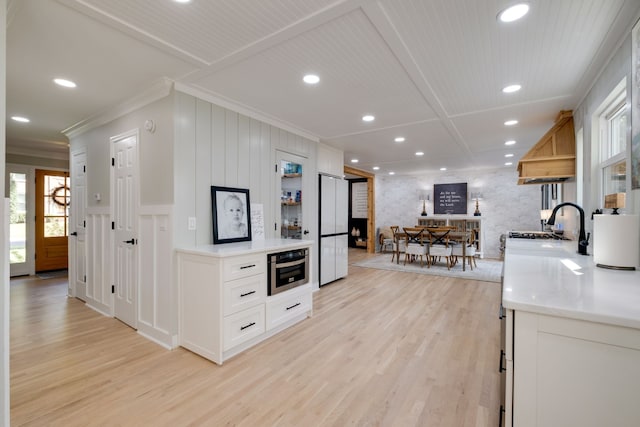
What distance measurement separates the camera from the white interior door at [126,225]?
3.01 meters

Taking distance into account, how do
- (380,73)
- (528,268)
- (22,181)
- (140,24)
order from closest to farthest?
1. (528,268)
2. (140,24)
3. (380,73)
4. (22,181)

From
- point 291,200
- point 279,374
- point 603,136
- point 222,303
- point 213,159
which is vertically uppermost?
point 603,136

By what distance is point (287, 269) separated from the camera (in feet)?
9.88

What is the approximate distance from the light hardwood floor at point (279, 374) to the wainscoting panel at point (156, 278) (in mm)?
156

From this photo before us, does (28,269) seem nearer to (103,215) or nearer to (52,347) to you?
(103,215)

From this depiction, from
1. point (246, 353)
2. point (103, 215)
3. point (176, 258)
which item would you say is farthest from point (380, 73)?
point (103, 215)

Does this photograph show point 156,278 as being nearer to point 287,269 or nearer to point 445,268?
point 287,269

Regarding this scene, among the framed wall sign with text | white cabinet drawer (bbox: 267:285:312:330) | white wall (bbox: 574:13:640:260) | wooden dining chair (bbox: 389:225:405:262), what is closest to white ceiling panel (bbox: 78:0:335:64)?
white wall (bbox: 574:13:640:260)

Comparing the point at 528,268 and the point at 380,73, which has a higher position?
the point at 380,73

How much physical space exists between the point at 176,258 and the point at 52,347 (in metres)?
1.38

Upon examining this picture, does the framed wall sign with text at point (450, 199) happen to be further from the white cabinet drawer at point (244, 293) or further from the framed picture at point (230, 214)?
the white cabinet drawer at point (244, 293)

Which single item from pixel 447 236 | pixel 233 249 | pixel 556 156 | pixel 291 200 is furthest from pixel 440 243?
pixel 233 249

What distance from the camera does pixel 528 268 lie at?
1.58m

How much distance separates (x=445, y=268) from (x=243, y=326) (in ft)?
16.7
